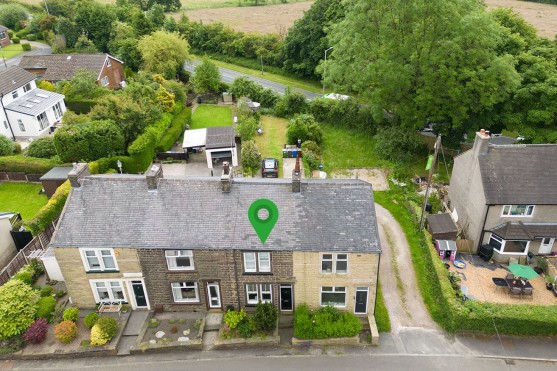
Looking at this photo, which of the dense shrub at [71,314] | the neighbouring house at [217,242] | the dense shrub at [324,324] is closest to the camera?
the neighbouring house at [217,242]

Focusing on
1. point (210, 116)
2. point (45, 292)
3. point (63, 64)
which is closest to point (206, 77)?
point (210, 116)

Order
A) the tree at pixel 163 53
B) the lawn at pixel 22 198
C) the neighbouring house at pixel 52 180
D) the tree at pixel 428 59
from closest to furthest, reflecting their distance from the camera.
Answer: the neighbouring house at pixel 52 180, the lawn at pixel 22 198, the tree at pixel 428 59, the tree at pixel 163 53

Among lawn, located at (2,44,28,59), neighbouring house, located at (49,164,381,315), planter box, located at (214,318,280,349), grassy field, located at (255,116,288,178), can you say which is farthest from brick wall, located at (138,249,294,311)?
lawn, located at (2,44,28,59)

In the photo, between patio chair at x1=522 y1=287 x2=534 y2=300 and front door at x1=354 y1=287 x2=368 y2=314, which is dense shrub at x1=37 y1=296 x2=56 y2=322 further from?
patio chair at x1=522 y1=287 x2=534 y2=300

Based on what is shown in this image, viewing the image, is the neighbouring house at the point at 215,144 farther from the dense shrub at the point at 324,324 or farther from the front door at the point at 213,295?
the dense shrub at the point at 324,324

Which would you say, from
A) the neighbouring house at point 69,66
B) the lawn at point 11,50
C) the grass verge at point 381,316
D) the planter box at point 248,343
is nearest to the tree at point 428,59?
the grass verge at point 381,316

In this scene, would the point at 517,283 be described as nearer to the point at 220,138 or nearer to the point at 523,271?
the point at 523,271

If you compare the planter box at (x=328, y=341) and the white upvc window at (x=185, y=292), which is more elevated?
the white upvc window at (x=185, y=292)

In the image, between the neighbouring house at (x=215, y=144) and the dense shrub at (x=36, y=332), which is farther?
the neighbouring house at (x=215, y=144)
